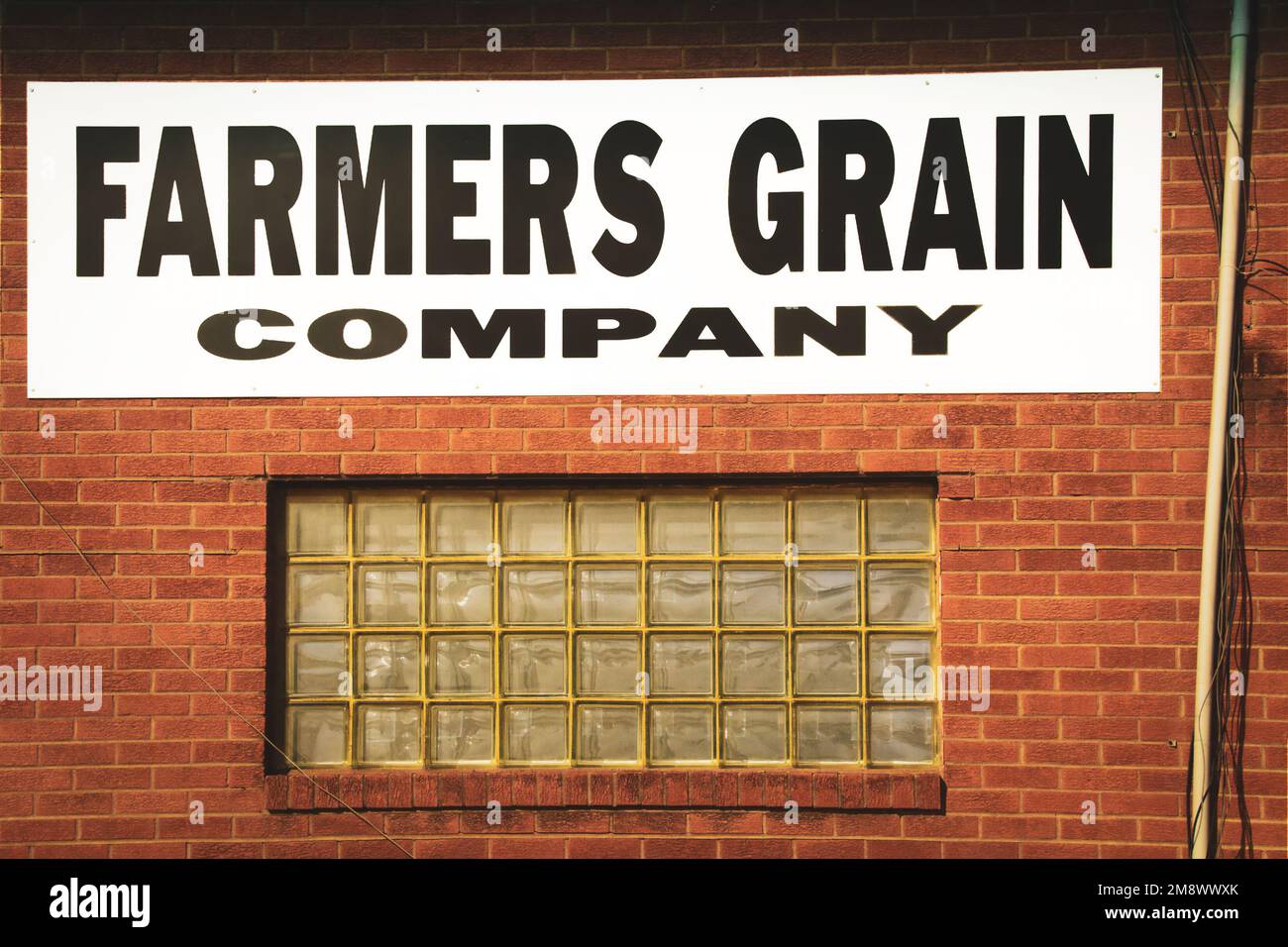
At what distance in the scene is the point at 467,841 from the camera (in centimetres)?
452

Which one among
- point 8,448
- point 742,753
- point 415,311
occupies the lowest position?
point 742,753

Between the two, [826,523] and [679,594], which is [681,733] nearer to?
[679,594]

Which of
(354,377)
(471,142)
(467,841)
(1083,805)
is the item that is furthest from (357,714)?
(1083,805)

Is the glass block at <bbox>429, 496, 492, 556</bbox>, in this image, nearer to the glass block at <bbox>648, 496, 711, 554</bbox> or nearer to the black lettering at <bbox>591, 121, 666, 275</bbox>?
the glass block at <bbox>648, 496, 711, 554</bbox>

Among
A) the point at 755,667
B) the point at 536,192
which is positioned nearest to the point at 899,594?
the point at 755,667

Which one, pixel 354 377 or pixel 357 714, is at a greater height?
pixel 354 377

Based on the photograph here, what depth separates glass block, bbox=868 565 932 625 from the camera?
461 centimetres

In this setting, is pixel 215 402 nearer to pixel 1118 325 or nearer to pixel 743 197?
pixel 743 197

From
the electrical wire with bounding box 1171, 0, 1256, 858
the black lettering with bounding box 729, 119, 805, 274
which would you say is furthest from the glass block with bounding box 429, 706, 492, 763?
the electrical wire with bounding box 1171, 0, 1256, 858

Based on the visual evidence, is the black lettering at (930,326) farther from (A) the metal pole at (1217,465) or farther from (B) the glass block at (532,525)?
(B) the glass block at (532,525)

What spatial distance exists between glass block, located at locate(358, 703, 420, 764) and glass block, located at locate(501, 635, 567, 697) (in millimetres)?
488

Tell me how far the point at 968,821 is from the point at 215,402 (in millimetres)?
4033

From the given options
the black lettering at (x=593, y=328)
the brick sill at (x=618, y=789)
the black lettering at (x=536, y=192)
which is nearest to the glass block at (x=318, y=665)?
the brick sill at (x=618, y=789)

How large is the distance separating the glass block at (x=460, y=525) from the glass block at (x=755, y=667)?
1259 mm
